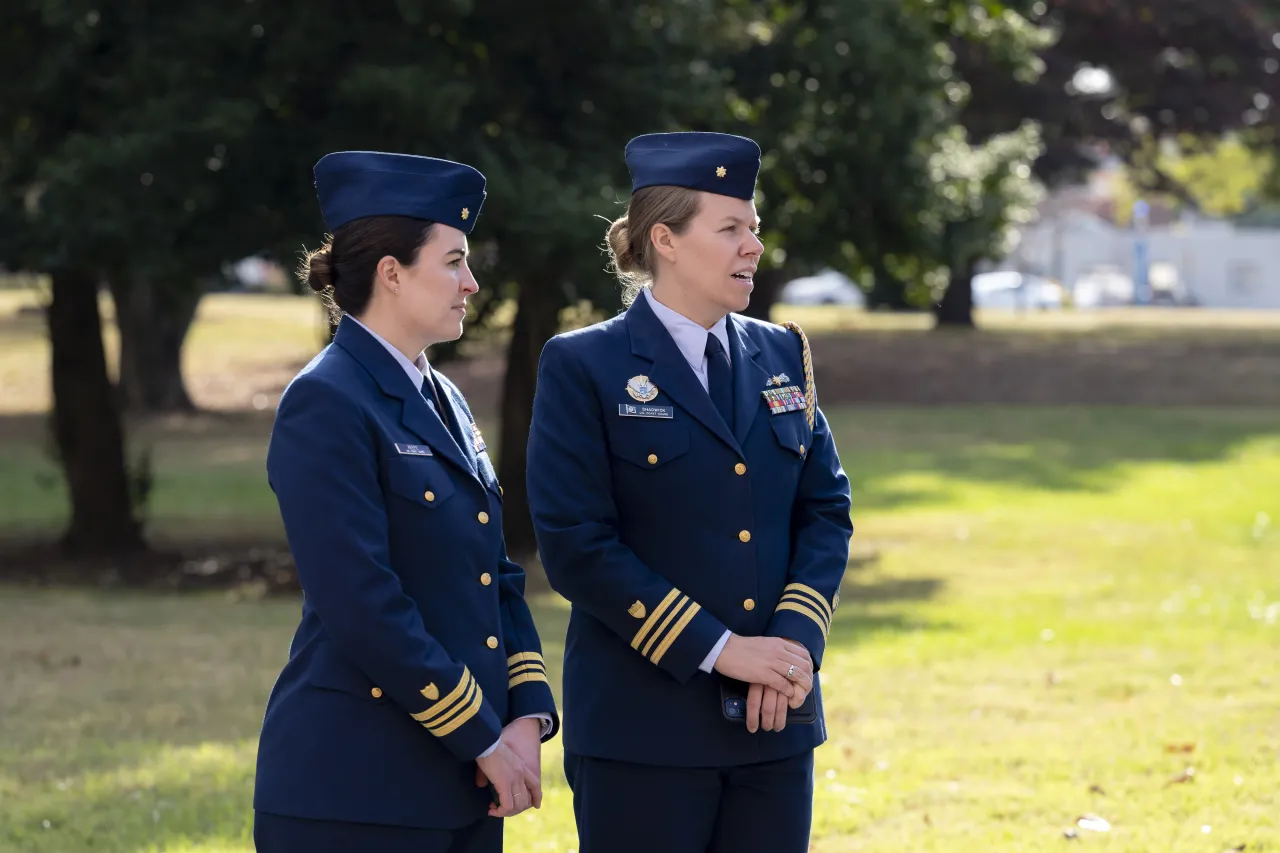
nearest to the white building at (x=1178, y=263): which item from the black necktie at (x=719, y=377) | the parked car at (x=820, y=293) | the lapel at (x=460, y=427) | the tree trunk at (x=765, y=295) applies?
the parked car at (x=820, y=293)

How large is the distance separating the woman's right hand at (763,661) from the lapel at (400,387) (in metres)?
0.67

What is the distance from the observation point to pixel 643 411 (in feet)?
12.6

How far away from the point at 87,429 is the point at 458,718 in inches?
512

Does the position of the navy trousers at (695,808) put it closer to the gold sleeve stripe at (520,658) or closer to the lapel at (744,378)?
the gold sleeve stripe at (520,658)

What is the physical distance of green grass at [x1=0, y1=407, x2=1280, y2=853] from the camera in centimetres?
664

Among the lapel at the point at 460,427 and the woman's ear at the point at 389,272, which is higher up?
the woman's ear at the point at 389,272

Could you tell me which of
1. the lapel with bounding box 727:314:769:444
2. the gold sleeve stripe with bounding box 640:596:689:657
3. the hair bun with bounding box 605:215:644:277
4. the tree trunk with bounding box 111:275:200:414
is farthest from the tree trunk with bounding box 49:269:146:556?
the tree trunk with bounding box 111:275:200:414

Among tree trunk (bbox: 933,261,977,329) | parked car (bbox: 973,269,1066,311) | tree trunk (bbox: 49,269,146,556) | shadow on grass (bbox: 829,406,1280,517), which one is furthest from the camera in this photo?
parked car (bbox: 973,269,1066,311)

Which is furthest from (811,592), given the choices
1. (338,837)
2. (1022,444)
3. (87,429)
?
(1022,444)

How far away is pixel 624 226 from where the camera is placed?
3996 mm

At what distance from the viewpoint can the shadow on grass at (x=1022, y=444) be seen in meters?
21.9

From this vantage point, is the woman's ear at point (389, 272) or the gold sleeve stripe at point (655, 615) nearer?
the woman's ear at point (389, 272)

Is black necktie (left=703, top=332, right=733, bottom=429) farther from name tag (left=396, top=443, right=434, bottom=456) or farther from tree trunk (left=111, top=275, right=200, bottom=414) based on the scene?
tree trunk (left=111, top=275, right=200, bottom=414)

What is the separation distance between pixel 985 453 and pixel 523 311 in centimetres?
1194
